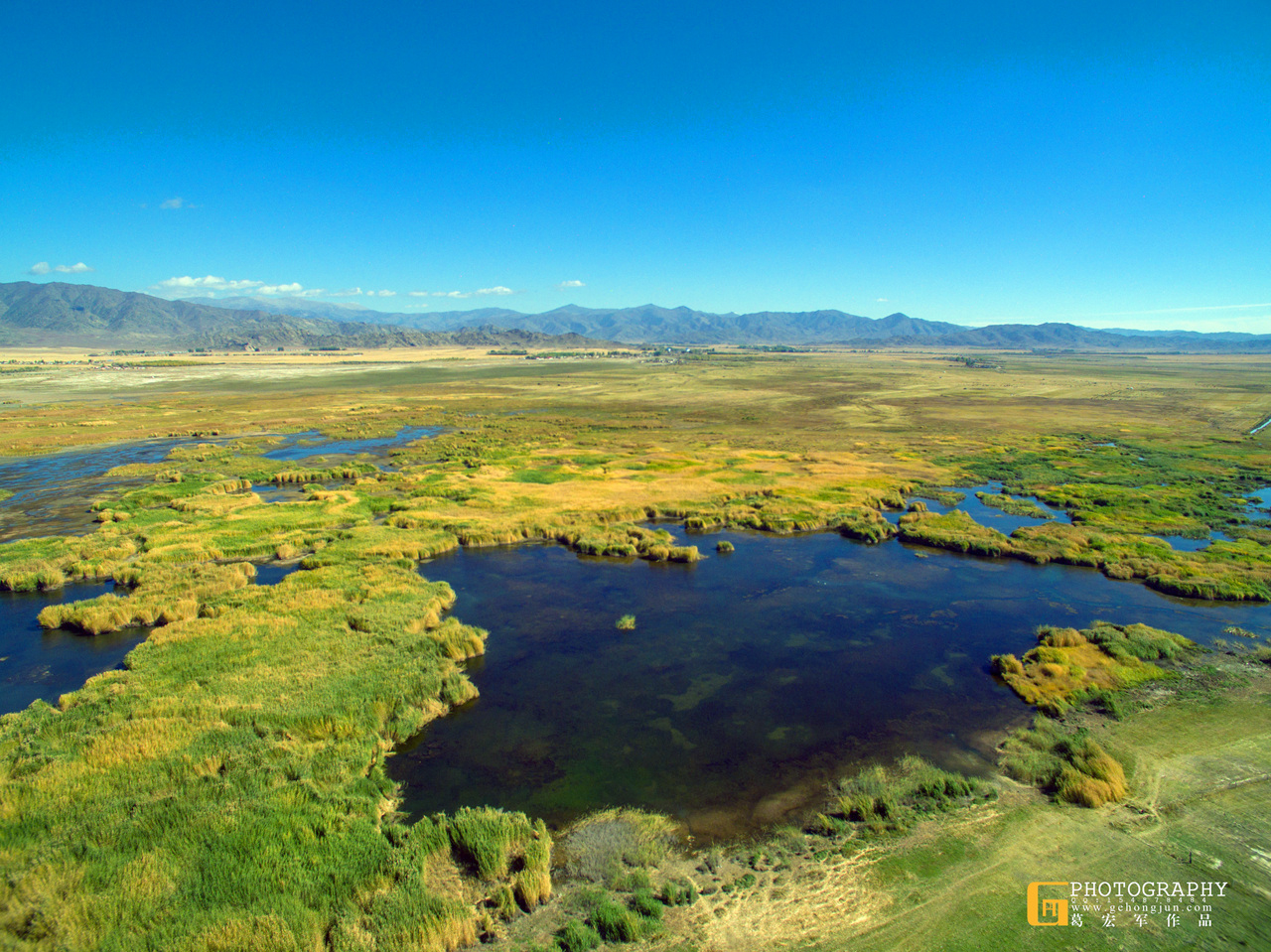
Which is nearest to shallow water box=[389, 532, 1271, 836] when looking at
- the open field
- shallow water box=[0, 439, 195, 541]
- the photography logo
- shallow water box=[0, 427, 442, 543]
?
the open field

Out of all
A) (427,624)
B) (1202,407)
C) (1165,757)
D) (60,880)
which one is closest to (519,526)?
(427,624)

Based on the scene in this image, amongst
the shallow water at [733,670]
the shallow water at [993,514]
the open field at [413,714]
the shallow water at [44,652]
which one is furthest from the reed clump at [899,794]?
the shallow water at [993,514]

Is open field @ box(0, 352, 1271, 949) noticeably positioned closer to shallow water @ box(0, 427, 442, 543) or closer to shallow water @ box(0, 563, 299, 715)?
shallow water @ box(0, 563, 299, 715)

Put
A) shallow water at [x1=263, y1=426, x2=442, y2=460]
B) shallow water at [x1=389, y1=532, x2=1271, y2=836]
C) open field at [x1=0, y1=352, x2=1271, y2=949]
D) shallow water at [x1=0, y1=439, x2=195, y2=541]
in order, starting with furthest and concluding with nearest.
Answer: shallow water at [x1=263, y1=426, x2=442, y2=460], shallow water at [x1=0, y1=439, x2=195, y2=541], shallow water at [x1=389, y1=532, x2=1271, y2=836], open field at [x1=0, y1=352, x2=1271, y2=949]

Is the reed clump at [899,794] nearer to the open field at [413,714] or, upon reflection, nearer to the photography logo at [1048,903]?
the open field at [413,714]

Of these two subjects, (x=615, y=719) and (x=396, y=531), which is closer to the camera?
(x=615, y=719)

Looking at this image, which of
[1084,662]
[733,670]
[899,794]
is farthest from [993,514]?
[899,794]

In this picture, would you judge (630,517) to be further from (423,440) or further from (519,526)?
(423,440)
